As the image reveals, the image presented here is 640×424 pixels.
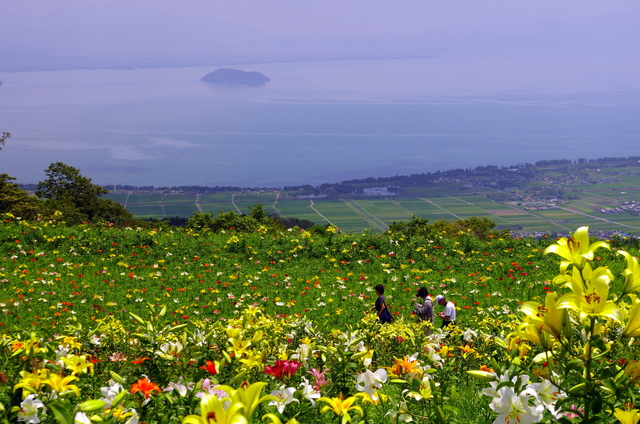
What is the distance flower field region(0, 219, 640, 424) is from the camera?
211 cm

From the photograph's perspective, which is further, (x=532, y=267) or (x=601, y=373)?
(x=532, y=267)

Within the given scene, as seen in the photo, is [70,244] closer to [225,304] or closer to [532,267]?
[225,304]

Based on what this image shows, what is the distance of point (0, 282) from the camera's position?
10516mm

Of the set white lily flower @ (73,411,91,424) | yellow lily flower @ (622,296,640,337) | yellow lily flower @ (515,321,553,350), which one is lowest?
white lily flower @ (73,411,91,424)

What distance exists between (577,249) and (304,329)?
149 inches

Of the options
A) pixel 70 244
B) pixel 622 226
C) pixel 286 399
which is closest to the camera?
pixel 286 399

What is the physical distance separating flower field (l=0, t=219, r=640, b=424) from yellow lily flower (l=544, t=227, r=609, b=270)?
10 mm

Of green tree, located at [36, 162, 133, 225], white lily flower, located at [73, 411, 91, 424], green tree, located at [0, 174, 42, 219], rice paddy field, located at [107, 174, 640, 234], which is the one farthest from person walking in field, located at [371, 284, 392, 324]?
rice paddy field, located at [107, 174, 640, 234]

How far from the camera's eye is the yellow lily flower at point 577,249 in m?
1.88

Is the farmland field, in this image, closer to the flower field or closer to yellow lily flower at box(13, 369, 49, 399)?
the flower field

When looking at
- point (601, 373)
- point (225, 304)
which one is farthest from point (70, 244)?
point (601, 373)

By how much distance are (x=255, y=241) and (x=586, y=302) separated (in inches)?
489

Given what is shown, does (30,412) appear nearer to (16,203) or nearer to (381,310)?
(381,310)

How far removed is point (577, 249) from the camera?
6.34 feet
